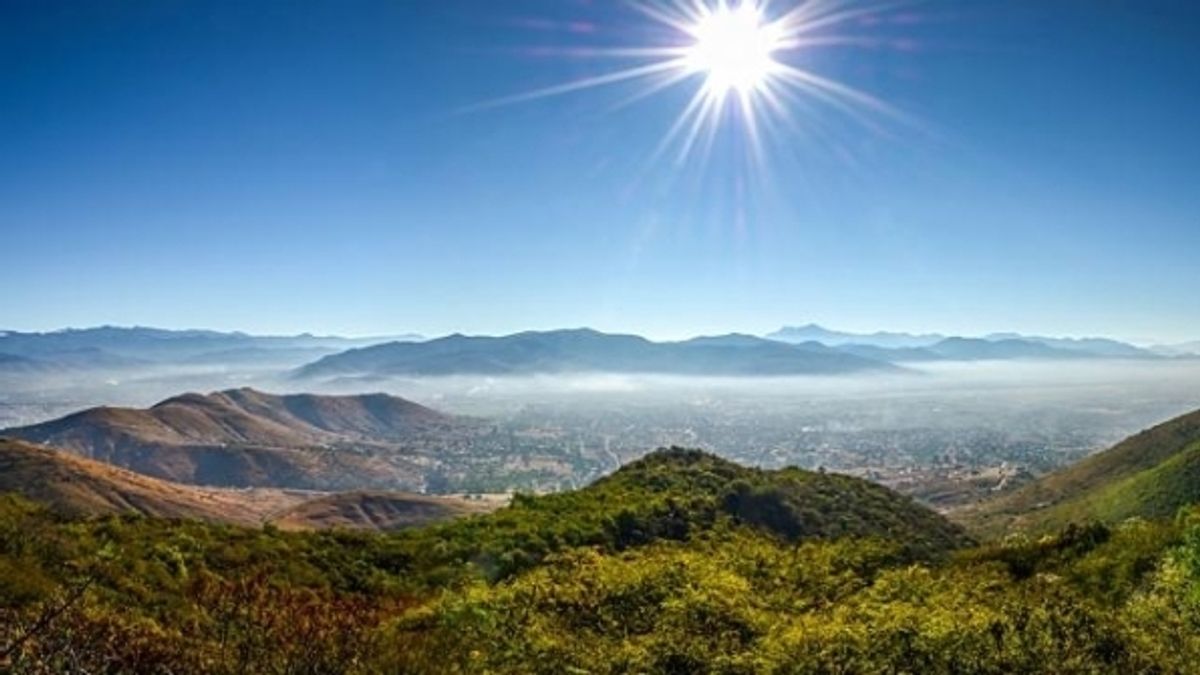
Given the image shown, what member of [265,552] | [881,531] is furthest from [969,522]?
[265,552]

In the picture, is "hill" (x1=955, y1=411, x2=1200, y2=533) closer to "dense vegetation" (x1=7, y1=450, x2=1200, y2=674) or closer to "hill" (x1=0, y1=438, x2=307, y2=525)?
"dense vegetation" (x1=7, y1=450, x2=1200, y2=674)

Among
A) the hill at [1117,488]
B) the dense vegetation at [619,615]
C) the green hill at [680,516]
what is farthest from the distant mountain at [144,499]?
the dense vegetation at [619,615]

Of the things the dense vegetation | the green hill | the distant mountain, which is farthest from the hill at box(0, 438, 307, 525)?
the dense vegetation

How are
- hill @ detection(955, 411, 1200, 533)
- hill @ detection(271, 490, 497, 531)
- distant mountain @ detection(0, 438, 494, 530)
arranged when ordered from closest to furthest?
hill @ detection(955, 411, 1200, 533)
distant mountain @ detection(0, 438, 494, 530)
hill @ detection(271, 490, 497, 531)

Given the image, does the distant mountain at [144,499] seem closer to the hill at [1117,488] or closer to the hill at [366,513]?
the hill at [366,513]

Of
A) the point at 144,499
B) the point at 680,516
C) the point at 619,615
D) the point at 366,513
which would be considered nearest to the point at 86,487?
the point at 144,499

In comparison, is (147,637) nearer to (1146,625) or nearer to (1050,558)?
(1146,625)
